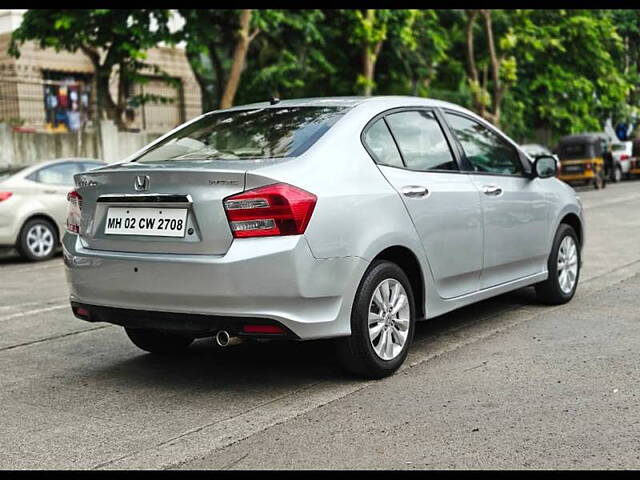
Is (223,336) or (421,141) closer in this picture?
(223,336)

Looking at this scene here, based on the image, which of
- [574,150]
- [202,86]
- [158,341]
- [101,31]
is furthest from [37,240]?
[574,150]

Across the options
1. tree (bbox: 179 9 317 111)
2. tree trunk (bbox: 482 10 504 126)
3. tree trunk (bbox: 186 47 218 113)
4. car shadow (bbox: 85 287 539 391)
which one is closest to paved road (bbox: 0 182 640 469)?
car shadow (bbox: 85 287 539 391)

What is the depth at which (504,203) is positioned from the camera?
6.38 meters

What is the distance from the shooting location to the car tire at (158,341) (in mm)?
5816

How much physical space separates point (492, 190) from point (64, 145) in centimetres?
1534

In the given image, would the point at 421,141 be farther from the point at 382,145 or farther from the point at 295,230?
the point at 295,230

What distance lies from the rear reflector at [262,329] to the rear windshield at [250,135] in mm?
965

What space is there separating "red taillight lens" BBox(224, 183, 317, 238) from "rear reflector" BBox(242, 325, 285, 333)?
1.54ft

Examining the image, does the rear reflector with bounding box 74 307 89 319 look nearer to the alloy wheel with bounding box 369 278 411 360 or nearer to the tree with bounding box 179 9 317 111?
Result: the alloy wheel with bounding box 369 278 411 360

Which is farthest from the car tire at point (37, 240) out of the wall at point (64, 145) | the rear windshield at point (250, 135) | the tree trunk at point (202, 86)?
the tree trunk at point (202, 86)

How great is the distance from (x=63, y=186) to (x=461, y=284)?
8.40 metres

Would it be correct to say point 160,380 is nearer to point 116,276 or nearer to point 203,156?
point 116,276

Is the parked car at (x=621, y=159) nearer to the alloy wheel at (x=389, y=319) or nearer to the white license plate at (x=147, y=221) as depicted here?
the alloy wheel at (x=389, y=319)
